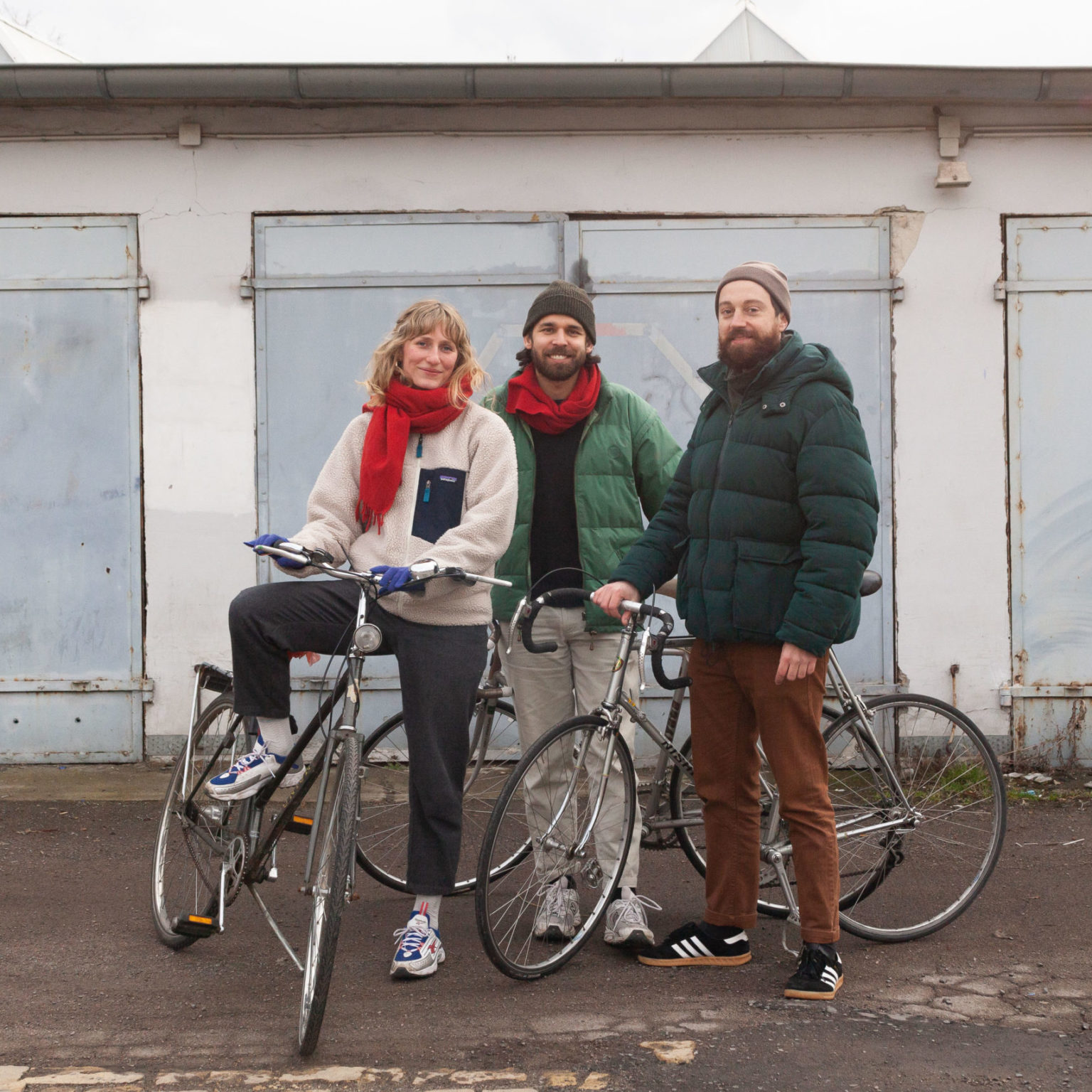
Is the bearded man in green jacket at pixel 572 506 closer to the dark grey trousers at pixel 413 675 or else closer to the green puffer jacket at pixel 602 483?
the green puffer jacket at pixel 602 483

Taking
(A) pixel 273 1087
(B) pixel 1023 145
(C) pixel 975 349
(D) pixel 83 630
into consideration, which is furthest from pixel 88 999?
(B) pixel 1023 145

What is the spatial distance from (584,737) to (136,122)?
428 centimetres

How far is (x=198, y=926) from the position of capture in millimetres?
3533

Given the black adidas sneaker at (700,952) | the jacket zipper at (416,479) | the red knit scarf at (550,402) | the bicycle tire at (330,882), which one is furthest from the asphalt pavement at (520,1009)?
the red knit scarf at (550,402)

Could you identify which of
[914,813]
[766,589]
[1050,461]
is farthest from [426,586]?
[1050,461]

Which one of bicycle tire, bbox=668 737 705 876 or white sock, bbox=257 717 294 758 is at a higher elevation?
white sock, bbox=257 717 294 758

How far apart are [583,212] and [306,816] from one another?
3.79m

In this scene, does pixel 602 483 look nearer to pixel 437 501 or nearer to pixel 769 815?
pixel 437 501

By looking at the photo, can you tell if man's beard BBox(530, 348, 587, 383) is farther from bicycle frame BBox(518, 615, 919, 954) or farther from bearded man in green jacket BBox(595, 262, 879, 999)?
bicycle frame BBox(518, 615, 919, 954)

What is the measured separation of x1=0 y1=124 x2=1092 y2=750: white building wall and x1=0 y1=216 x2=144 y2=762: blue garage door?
0.44 feet

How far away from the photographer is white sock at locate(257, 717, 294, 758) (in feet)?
10.8

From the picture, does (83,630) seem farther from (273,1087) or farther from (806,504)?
(806,504)

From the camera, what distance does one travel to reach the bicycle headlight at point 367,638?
3.14 m

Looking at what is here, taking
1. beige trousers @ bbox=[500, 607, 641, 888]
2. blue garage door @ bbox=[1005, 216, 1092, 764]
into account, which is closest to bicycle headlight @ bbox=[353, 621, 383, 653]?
beige trousers @ bbox=[500, 607, 641, 888]
